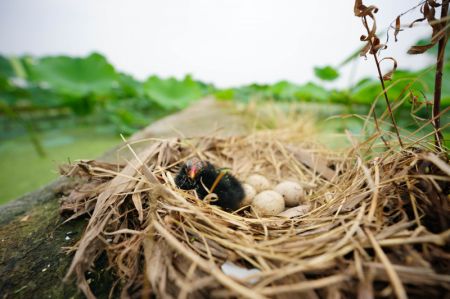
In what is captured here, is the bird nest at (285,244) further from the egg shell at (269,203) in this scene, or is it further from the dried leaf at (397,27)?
the dried leaf at (397,27)

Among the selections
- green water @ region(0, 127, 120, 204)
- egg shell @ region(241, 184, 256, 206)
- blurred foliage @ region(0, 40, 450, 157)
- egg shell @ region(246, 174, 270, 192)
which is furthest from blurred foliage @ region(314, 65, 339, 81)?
green water @ region(0, 127, 120, 204)

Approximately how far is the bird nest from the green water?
0.86 m

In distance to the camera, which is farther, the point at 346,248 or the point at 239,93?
the point at 239,93

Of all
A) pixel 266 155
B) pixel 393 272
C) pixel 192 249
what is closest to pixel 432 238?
pixel 393 272

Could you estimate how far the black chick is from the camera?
91cm

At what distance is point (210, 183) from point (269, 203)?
290 millimetres

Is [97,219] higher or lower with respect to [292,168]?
higher

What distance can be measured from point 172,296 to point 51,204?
760mm

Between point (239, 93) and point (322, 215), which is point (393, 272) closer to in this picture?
point (322, 215)

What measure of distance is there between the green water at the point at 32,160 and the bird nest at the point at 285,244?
0.86 m

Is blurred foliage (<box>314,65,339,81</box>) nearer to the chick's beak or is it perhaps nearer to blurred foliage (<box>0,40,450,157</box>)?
blurred foliage (<box>0,40,450,157</box>)

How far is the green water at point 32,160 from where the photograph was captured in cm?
168

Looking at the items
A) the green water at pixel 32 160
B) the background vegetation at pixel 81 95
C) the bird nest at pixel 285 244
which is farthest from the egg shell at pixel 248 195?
the background vegetation at pixel 81 95

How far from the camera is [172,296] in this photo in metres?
0.45
